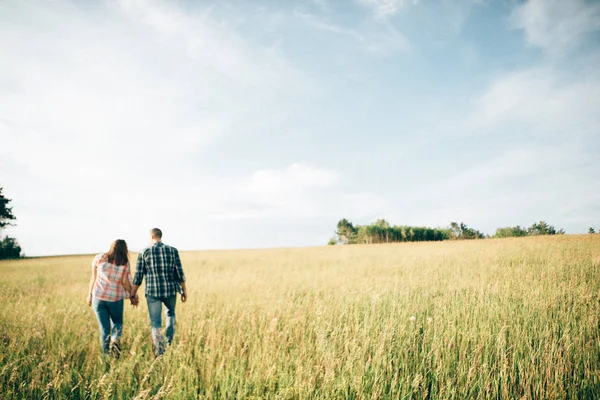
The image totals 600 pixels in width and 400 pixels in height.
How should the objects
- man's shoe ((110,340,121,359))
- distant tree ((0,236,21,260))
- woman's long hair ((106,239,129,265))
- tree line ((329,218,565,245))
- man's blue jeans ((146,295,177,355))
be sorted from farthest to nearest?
tree line ((329,218,565,245))
distant tree ((0,236,21,260))
woman's long hair ((106,239,129,265))
man's blue jeans ((146,295,177,355))
man's shoe ((110,340,121,359))

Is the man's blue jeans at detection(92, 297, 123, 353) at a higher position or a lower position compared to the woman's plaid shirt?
lower

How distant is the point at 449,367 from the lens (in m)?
3.38

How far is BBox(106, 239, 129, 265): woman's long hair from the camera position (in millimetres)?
4609

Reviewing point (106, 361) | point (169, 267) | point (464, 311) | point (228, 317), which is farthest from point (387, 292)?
point (106, 361)

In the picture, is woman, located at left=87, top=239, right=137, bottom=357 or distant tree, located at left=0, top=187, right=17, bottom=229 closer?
woman, located at left=87, top=239, right=137, bottom=357

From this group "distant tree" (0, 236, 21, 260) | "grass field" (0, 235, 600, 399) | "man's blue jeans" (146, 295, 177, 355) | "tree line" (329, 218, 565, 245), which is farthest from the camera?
"tree line" (329, 218, 565, 245)

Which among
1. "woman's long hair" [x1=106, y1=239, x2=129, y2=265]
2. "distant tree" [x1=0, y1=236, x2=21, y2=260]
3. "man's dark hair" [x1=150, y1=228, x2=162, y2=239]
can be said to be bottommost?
"distant tree" [x1=0, y1=236, x2=21, y2=260]

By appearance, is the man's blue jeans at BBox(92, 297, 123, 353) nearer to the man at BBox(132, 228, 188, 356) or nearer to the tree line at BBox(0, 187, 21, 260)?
the man at BBox(132, 228, 188, 356)

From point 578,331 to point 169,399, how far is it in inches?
239

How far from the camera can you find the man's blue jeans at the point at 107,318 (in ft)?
14.4

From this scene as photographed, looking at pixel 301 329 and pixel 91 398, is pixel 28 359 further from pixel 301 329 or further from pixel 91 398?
pixel 301 329

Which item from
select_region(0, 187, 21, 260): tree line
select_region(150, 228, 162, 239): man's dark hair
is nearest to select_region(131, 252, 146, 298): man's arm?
select_region(150, 228, 162, 239): man's dark hair

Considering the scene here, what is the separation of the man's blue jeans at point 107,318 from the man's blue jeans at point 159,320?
538 mm

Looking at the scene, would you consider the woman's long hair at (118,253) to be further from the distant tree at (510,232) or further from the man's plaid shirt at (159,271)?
the distant tree at (510,232)
